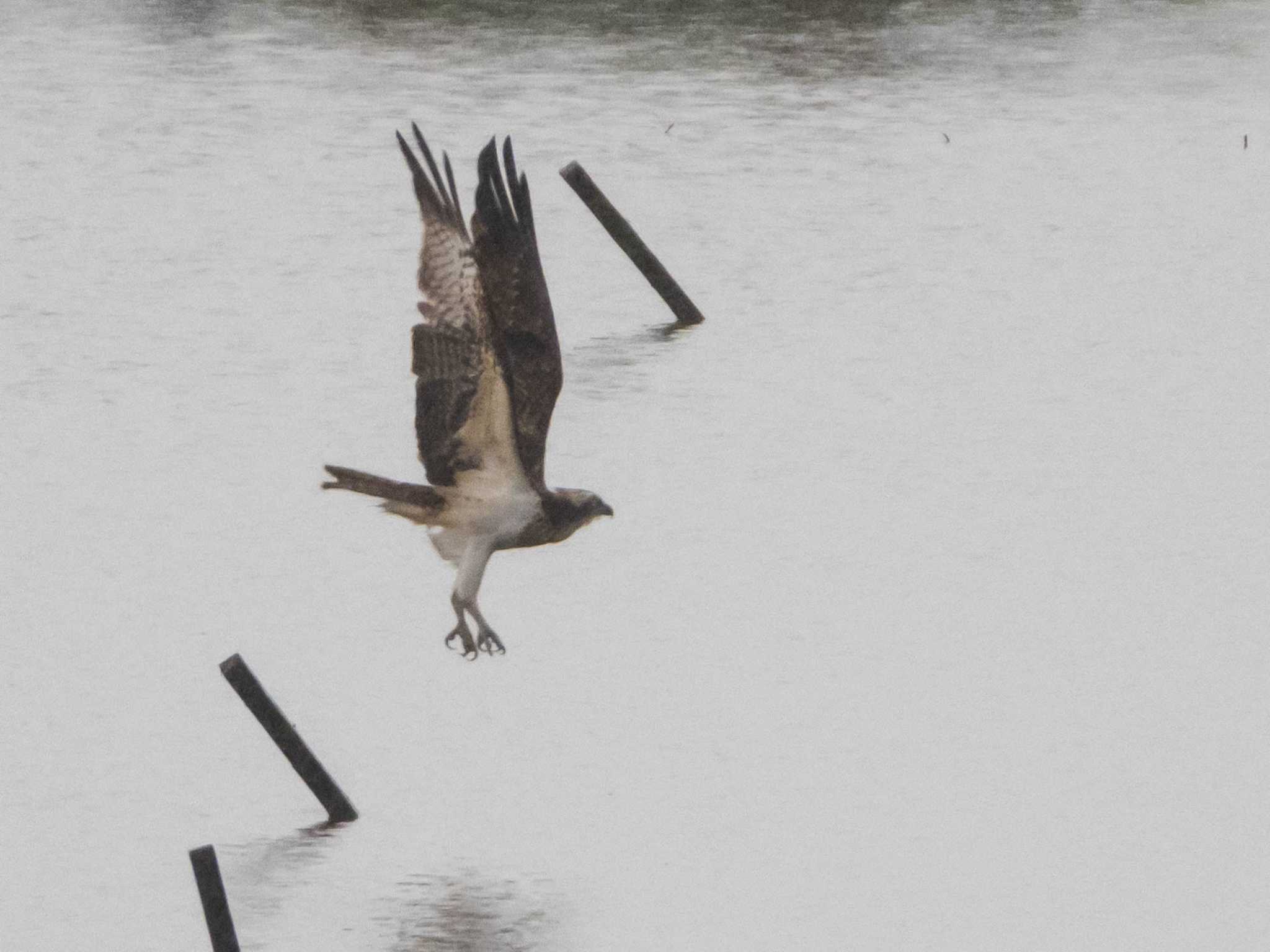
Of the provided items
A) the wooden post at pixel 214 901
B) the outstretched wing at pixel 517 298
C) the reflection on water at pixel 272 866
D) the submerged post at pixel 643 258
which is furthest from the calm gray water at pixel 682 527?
the outstretched wing at pixel 517 298

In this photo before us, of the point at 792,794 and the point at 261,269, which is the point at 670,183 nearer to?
the point at 261,269

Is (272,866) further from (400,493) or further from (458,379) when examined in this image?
(458,379)

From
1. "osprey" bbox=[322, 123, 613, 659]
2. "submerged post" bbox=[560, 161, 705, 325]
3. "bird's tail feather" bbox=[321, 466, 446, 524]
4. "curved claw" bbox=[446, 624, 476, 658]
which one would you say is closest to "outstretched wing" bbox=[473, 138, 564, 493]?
"osprey" bbox=[322, 123, 613, 659]

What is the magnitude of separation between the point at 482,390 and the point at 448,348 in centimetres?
14

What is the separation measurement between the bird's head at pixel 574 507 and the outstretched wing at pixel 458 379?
93 mm

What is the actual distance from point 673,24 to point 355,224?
15.3ft

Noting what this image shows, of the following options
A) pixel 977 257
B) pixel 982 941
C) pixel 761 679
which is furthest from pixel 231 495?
pixel 977 257

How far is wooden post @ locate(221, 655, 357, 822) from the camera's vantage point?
468 centimetres

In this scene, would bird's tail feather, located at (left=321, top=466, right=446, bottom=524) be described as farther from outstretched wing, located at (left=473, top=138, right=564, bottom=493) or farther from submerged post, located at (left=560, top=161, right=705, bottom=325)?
submerged post, located at (left=560, top=161, right=705, bottom=325)

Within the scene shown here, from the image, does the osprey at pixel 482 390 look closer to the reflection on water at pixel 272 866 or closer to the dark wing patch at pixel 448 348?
the dark wing patch at pixel 448 348

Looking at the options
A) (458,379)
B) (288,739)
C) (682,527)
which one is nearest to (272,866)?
(288,739)

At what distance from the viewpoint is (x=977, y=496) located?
7102 mm

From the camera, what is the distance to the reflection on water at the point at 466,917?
14.7ft

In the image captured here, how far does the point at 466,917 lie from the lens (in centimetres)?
462
